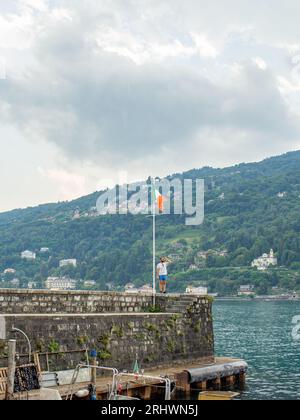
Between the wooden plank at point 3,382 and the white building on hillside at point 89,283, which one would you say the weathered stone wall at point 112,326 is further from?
the white building on hillside at point 89,283

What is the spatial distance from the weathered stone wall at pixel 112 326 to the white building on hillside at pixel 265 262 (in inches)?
6602

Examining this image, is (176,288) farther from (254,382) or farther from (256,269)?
(254,382)

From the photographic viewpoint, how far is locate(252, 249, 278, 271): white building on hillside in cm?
19375

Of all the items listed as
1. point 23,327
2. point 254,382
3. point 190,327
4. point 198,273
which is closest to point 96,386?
point 23,327

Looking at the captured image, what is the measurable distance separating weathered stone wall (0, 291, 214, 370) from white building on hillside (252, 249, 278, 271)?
16769cm

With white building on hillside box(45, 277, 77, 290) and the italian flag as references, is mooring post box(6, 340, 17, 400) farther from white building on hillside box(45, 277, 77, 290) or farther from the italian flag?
white building on hillside box(45, 277, 77, 290)

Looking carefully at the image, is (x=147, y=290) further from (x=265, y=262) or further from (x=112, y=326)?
(x=265, y=262)

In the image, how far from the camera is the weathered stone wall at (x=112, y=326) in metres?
21.1

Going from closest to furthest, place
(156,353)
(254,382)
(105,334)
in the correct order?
1. (105,334)
2. (156,353)
3. (254,382)

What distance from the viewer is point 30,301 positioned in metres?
23.5

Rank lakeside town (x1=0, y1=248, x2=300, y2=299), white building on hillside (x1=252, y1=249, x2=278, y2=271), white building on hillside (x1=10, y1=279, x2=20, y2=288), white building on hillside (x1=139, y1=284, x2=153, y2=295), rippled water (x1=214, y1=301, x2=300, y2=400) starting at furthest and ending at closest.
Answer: white building on hillside (x1=252, y1=249, x2=278, y2=271), white building on hillside (x1=10, y1=279, x2=20, y2=288), lakeside town (x1=0, y1=248, x2=300, y2=299), rippled water (x1=214, y1=301, x2=300, y2=400), white building on hillside (x1=139, y1=284, x2=153, y2=295)

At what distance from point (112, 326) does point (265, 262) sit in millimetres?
177854

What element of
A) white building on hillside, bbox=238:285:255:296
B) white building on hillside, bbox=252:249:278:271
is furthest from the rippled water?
white building on hillside, bbox=252:249:278:271
